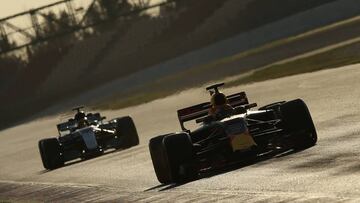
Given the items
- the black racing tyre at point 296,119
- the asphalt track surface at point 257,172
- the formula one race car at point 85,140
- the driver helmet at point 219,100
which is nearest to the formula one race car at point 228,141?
the black racing tyre at point 296,119

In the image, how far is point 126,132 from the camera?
3228 cm

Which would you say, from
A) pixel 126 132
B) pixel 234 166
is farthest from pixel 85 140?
pixel 234 166

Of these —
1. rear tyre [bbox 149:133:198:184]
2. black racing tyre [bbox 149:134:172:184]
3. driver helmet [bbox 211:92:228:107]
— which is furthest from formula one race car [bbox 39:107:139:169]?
rear tyre [bbox 149:133:198:184]

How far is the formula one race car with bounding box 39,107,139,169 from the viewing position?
3152cm

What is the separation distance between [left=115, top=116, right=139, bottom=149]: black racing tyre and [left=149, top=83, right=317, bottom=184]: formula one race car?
12.0 m

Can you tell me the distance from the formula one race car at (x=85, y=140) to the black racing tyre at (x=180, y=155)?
12.6 m

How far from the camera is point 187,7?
352ft

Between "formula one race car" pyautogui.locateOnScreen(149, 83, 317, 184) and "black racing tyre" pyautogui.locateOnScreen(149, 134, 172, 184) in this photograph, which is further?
"black racing tyre" pyautogui.locateOnScreen(149, 134, 172, 184)

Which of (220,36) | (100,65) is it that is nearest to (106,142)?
(220,36)

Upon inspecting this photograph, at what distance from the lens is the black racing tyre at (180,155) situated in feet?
61.2

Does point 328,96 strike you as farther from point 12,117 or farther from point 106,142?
point 12,117

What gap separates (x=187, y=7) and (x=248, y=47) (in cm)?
2222

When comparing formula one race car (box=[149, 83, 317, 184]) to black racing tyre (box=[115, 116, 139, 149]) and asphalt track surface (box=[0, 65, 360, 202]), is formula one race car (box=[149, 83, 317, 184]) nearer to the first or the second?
asphalt track surface (box=[0, 65, 360, 202])

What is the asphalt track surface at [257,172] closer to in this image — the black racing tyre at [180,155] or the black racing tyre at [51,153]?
the black racing tyre at [180,155]
